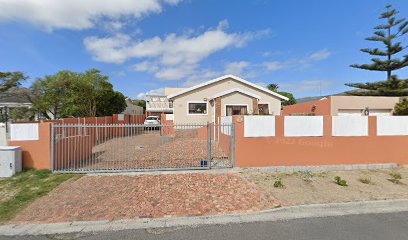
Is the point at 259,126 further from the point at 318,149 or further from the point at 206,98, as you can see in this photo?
the point at 206,98

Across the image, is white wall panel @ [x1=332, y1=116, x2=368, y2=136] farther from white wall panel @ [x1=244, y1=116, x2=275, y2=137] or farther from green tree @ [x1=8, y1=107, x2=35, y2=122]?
green tree @ [x1=8, y1=107, x2=35, y2=122]

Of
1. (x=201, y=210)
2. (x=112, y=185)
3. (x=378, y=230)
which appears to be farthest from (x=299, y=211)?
(x=112, y=185)

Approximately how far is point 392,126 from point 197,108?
43.5 feet

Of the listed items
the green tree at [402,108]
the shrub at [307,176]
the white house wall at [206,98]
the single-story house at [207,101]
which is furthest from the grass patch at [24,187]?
the green tree at [402,108]

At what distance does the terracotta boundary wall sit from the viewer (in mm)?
7809

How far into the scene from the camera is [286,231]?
4.08 metres

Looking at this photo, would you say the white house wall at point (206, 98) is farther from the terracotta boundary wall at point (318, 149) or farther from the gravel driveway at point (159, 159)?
the terracotta boundary wall at point (318, 149)

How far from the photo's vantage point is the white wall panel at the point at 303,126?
314 inches

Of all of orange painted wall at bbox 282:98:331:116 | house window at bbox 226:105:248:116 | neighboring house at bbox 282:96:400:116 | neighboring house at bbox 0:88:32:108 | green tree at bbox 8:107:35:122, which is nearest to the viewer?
house window at bbox 226:105:248:116

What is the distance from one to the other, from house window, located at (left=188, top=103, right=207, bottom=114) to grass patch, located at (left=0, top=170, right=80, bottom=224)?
12.8 metres

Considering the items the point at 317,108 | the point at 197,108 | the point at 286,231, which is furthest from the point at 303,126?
the point at 317,108

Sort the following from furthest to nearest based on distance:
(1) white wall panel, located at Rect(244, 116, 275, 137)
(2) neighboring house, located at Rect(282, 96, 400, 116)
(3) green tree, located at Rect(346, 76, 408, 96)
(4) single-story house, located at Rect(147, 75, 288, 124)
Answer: (3) green tree, located at Rect(346, 76, 408, 96)
(4) single-story house, located at Rect(147, 75, 288, 124)
(2) neighboring house, located at Rect(282, 96, 400, 116)
(1) white wall panel, located at Rect(244, 116, 275, 137)

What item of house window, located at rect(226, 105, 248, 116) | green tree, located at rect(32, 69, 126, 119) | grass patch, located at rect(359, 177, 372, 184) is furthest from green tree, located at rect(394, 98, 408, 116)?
green tree, located at rect(32, 69, 126, 119)

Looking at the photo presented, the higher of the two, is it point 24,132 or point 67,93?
point 67,93
